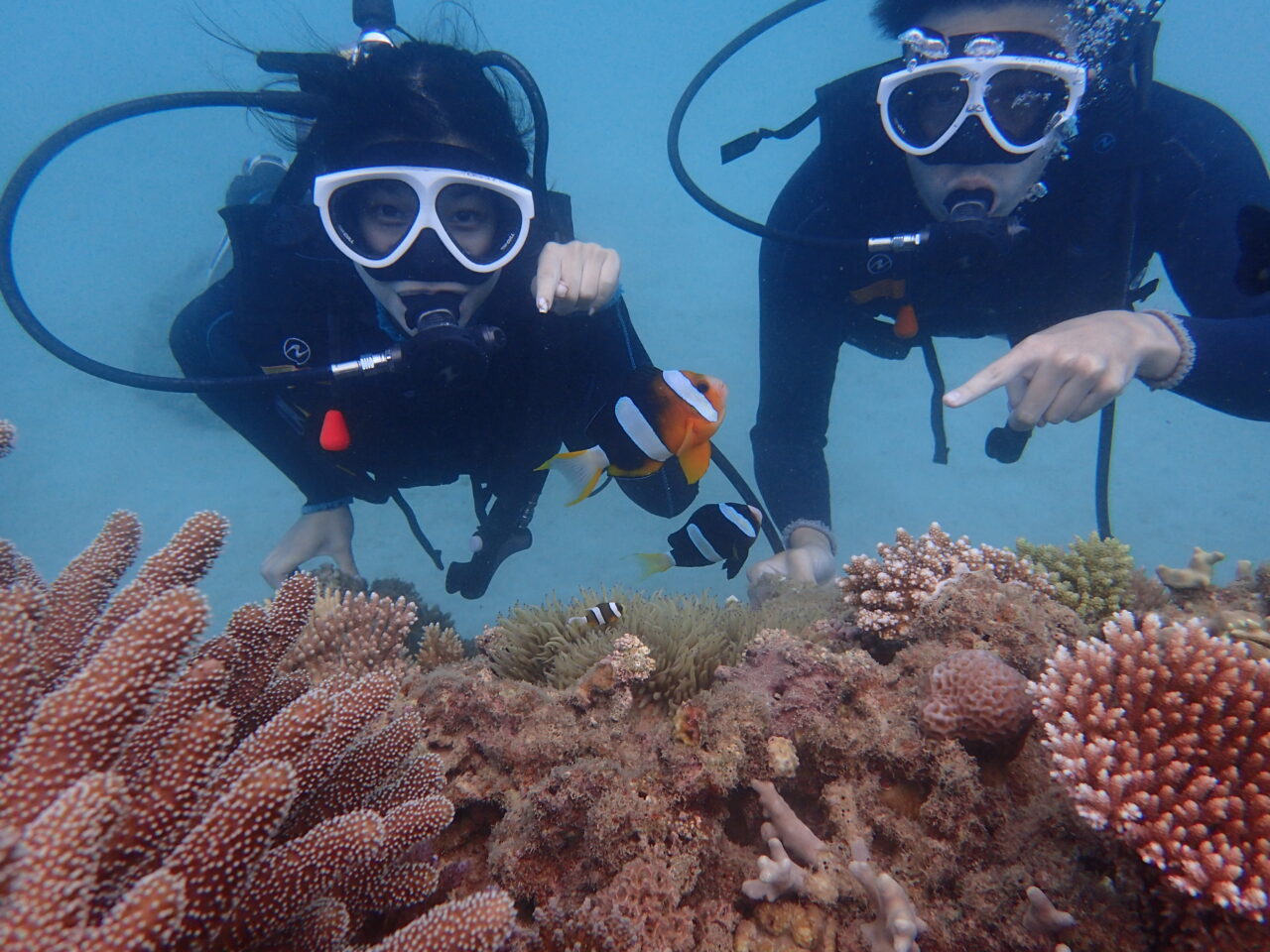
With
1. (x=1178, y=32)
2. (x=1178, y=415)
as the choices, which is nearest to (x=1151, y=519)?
(x=1178, y=415)

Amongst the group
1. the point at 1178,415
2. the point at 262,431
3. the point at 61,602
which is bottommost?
the point at 61,602

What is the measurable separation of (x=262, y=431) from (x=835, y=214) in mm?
4774

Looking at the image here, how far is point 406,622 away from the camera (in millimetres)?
3564

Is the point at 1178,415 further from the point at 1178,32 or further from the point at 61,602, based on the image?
the point at 61,602

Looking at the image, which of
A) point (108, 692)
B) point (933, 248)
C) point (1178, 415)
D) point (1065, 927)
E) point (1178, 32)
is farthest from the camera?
point (1178, 32)

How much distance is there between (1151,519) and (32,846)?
29120mm

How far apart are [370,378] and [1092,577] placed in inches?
172

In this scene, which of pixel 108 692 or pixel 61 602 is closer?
pixel 108 692

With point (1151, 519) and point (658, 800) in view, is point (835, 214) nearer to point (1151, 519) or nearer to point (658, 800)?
point (658, 800)

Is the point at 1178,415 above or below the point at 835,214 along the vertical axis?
above

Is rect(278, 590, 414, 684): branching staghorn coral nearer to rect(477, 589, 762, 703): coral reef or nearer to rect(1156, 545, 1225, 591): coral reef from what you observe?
rect(477, 589, 762, 703): coral reef

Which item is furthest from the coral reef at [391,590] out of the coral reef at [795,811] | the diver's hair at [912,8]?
the diver's hair at [912,8]

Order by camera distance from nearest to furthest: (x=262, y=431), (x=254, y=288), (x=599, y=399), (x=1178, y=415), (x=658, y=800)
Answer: (x=658, y=800), (x=254, y=288), (x=599, y=399), (x=262, y=431), (x=1178, y=415)

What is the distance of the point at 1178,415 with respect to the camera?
30031 mm
